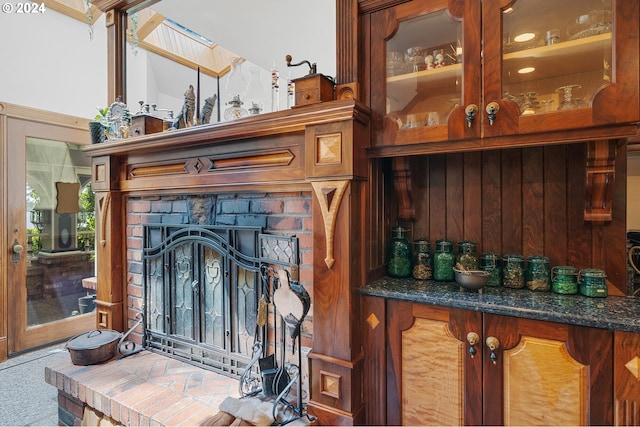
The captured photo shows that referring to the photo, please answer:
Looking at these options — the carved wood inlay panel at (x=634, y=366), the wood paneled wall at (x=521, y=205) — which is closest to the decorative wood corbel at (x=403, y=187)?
the wood paneled wall at (x=521, y=205)

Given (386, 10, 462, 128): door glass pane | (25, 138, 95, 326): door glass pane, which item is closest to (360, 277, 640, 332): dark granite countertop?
(386, 10, 462, 128): door glass pane

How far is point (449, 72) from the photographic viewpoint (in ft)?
4.31

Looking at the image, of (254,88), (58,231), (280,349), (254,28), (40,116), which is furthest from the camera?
(58,231)

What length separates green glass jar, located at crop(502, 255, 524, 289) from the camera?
4.49 feet

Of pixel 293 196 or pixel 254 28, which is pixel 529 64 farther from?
pixel 254 28

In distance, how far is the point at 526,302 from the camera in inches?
46.3

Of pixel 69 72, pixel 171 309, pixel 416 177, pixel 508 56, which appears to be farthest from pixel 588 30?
pixel 69 72

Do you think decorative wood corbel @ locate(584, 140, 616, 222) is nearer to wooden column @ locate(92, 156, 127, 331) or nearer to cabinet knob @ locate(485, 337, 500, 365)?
cabinet knob @ locate(485, 337, 500, 365)

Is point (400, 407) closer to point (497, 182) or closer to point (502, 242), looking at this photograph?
point (502, 242)

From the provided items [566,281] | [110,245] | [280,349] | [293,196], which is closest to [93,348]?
[110,245]

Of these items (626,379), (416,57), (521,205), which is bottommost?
(626,379)

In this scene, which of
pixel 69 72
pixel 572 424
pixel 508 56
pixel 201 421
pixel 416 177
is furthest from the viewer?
pixel 69 72

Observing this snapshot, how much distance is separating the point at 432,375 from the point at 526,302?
444 mm

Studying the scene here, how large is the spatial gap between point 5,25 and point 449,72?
141 inches
